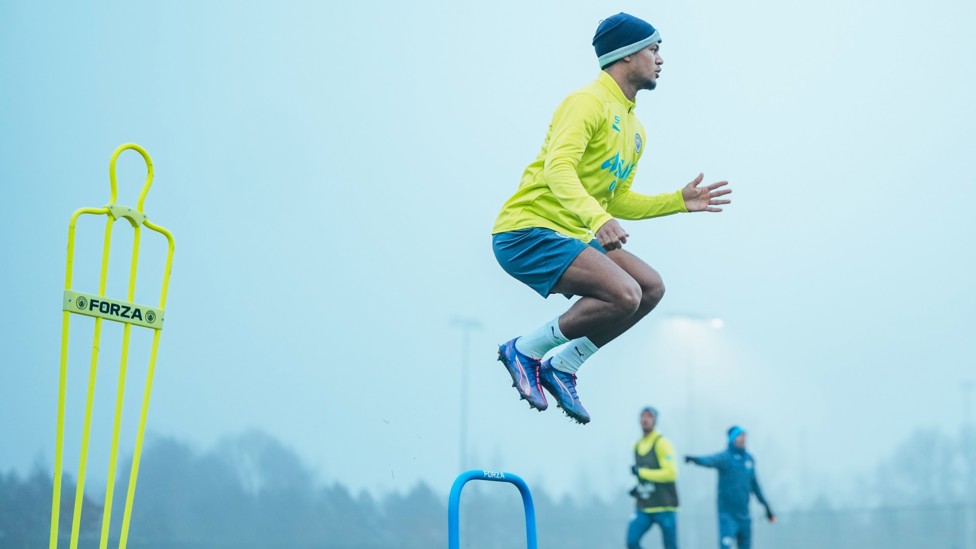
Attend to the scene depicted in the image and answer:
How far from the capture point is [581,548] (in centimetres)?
1738

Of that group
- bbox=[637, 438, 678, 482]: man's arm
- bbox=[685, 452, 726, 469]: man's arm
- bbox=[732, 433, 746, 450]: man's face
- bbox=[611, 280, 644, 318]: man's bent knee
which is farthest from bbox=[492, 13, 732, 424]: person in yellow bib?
bbox=[732, 433, 746, 450]: man's face

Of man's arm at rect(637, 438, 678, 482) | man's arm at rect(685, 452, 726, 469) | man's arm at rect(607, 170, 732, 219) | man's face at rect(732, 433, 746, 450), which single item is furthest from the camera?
man's face at rect(732, 433, 746, 450)

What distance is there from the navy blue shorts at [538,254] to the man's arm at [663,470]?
679 centimetres

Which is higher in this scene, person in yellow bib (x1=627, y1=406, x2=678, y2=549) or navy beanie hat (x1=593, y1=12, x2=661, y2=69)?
navy beanie hat (x1=593, y1=12, x2=661, y2=69)

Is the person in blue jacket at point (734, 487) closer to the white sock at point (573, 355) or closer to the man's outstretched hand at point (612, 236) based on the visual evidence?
the white sock at point (573, 355)

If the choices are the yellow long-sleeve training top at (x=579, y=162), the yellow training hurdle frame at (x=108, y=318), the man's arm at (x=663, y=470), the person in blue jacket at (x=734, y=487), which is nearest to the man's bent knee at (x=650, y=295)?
the yellow long-sleeve training top at (x=579, y=162)

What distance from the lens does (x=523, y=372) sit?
5.16 metres

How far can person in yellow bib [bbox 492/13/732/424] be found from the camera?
15.8 ft

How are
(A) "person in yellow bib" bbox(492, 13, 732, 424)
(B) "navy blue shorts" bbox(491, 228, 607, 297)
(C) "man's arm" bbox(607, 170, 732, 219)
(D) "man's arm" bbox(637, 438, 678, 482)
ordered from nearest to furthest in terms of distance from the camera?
(A) "person in yellow bib" bbox(492, 13, 732, 424), (B) "navy blue shorts" bbox(491, 228, 607, 297), (C) "man's arm" bbox(607, 170, 732, 219), (D) "man's arm" bbox(637, 438, 678, 482)

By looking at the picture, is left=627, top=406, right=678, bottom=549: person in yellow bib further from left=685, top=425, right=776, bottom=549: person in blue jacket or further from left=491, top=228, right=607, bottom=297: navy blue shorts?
left=491, top=228, right=607, bottom=297: navy blue shorts

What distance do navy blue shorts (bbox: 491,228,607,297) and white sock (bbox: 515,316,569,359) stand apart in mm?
202

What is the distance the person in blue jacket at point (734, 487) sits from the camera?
11859 millimetres

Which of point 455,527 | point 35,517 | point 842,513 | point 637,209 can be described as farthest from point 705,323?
point 455,527

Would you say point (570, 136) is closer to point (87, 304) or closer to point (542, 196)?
point (542, 196)
